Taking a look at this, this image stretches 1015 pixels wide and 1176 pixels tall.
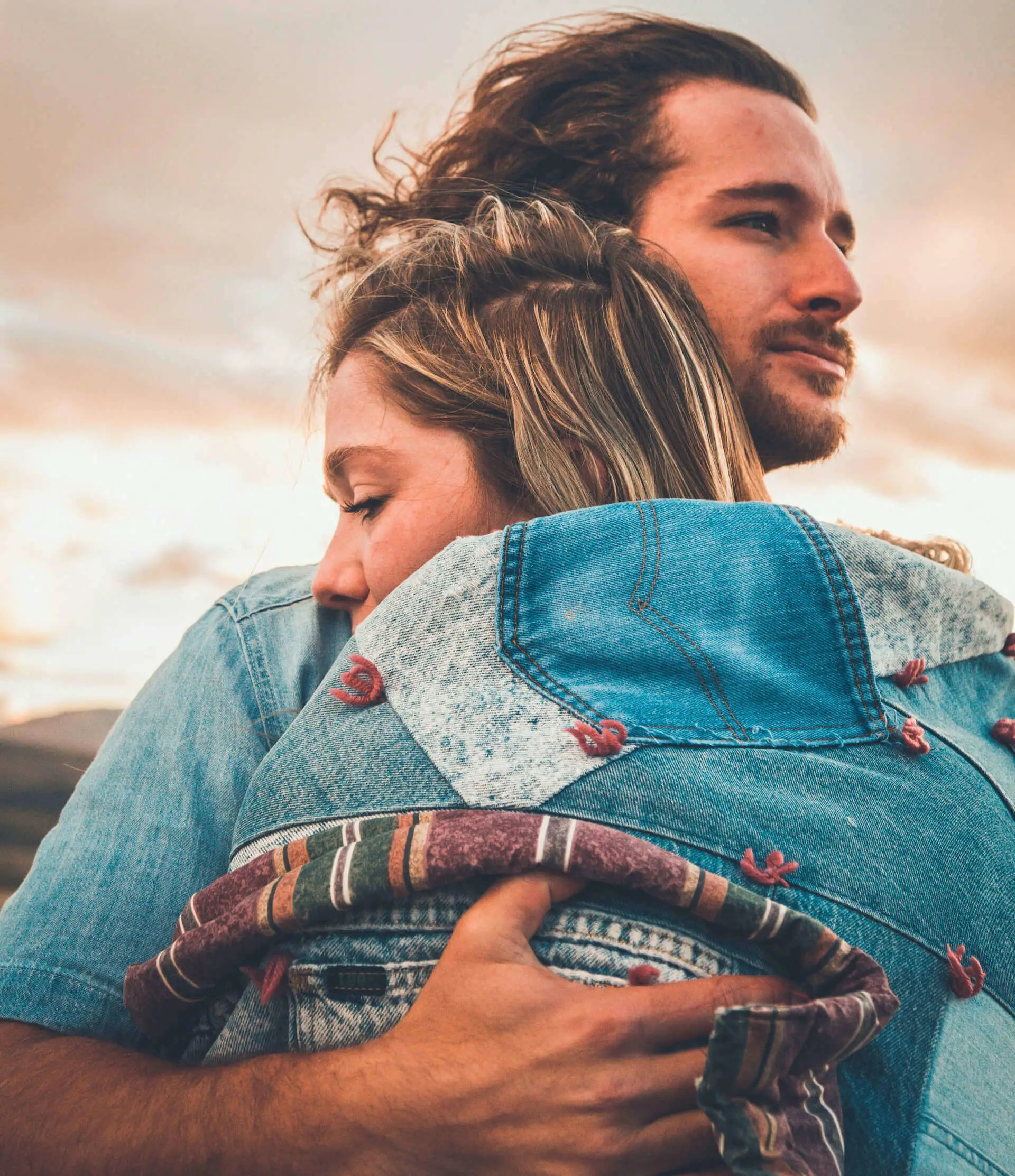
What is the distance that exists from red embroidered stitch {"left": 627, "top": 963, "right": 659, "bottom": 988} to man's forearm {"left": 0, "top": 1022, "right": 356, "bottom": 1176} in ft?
0.91

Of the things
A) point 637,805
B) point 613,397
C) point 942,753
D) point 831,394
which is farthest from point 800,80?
point 637,805

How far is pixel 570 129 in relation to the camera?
2678 mm

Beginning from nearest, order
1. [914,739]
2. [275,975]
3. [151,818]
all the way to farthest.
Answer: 1. [275,975]
2. [914,739]
3. [151,818]

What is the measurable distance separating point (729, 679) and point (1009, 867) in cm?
37

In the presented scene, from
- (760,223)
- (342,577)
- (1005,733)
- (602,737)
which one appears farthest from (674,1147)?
(760,223)

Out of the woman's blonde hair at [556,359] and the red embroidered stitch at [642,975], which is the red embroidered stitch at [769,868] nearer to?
the red embroidered stitch at [642,975]

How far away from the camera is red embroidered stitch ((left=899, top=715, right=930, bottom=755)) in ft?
3.20

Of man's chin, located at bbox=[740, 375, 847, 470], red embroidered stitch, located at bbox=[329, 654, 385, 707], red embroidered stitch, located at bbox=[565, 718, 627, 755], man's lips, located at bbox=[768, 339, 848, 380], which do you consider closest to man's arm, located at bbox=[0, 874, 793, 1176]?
red embroidered stitch, located at bbox=[565, 718, 627, 755]

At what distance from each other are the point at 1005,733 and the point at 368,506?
3.57 ft

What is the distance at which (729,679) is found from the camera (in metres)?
0.96

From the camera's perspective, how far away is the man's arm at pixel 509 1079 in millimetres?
739

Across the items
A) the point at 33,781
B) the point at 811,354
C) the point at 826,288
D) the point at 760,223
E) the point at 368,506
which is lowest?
the point at 33,781

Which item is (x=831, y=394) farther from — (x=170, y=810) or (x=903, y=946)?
(x=170, y=810)

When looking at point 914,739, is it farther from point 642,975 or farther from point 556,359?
point 556,359
